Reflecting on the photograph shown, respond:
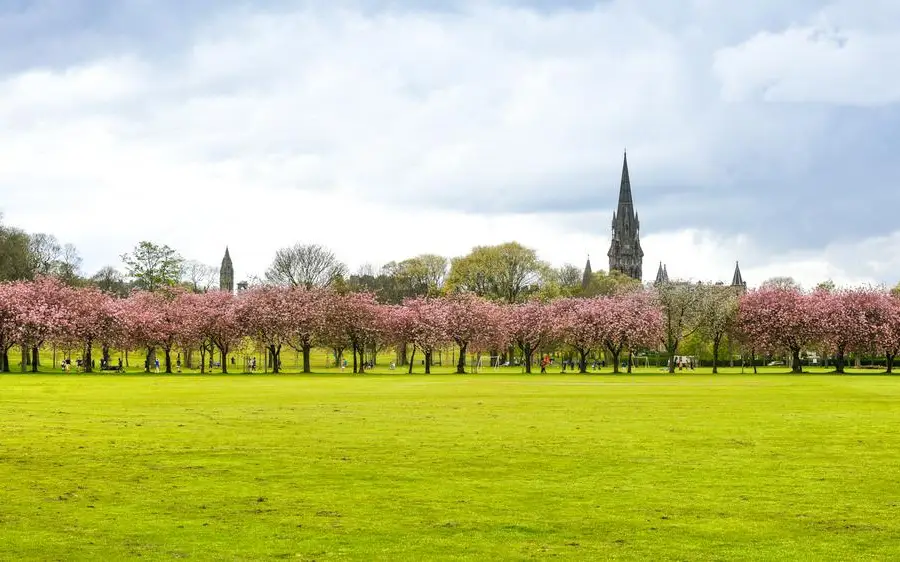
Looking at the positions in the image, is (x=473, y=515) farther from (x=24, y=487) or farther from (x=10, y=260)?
(x=10, y=260)

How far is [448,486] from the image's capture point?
854 inches

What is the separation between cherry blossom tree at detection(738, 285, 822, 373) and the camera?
115875mm

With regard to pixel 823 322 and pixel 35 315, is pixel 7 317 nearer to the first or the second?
pixel 35 315

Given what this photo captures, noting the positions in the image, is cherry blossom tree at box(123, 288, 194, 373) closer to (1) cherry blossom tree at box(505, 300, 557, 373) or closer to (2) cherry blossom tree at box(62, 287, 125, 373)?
(2) cherry blossom tree at box(62, 287, 125, 373)

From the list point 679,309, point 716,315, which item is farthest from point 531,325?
point 716,315

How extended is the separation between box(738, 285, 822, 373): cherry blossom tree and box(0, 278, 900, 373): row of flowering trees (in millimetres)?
137

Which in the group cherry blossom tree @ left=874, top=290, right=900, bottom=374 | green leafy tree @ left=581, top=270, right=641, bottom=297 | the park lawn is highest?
green leafy tree @ left=581, top=270, right=641, bottom=297

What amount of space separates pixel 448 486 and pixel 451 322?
95064 millimetres

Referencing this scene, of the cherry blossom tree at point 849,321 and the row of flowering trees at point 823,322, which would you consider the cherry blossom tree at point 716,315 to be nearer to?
the row of flowering trees at point 823,322

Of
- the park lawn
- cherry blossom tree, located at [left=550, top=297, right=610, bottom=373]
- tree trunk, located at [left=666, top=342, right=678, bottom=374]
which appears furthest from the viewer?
cherry blossom tree, located at [left=550, top=297, right=610, bottom=373]

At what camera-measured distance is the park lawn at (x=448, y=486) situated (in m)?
16.2

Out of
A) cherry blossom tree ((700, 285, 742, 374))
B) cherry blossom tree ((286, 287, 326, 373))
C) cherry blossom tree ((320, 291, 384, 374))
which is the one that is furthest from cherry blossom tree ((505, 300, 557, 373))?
cherry blossom tree ((286, 287, 326, 373))

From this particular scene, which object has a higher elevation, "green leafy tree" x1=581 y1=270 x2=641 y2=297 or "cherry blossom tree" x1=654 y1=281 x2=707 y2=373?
"green leafy tree" x1=581 y1=270 x2=641 y2=297

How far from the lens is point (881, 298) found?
4606 inches
